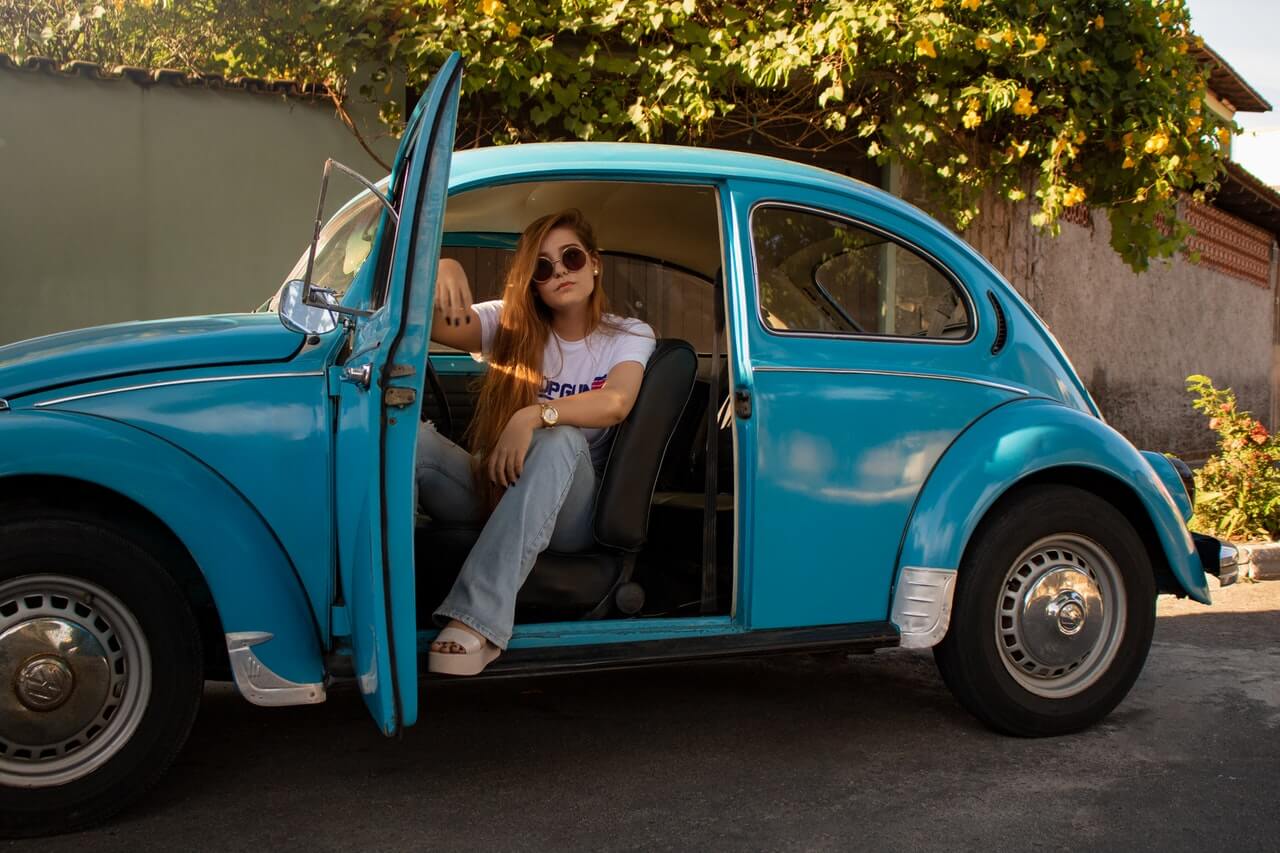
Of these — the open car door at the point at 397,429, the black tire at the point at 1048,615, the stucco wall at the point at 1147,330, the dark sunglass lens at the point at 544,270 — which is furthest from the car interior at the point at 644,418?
the stucco wall at the point at 1147,330

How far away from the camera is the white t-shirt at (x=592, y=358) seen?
3.91 m

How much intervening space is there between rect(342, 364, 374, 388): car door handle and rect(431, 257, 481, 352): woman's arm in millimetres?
558

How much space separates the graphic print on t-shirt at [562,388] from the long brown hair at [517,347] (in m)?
0.04

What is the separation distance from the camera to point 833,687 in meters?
4.84

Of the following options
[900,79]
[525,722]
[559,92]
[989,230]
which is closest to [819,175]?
[525,722]

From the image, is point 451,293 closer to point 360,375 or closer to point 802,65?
point 360,375

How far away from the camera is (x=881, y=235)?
4.17 metres

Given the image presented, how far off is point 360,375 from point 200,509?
522 millimetres

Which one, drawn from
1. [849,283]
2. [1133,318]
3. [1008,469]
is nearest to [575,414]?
[849,283]

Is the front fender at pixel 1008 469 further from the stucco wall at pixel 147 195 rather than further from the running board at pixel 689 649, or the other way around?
the stucco wall at pixel 147 195

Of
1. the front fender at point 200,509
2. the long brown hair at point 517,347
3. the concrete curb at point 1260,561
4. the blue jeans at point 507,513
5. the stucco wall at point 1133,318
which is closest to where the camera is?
the front fender at point 200,509

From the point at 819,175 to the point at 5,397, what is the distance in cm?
254

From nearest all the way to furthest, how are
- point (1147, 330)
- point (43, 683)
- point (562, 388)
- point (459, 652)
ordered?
point (43, 683) < point (459, 652) < point (562, 388) < point (1147, 330)

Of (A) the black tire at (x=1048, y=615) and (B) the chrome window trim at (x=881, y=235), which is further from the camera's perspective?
(A) the black tire at (x=1048, y=615)
